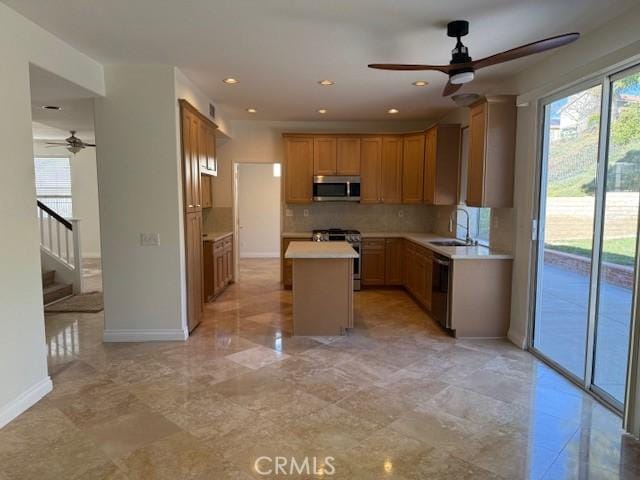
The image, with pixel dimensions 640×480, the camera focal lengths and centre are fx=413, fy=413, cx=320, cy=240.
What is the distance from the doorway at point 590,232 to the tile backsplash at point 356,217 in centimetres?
323

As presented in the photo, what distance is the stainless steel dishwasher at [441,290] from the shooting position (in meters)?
4.39

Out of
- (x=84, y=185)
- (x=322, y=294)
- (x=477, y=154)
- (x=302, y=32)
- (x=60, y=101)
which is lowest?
(x=322, y=294)

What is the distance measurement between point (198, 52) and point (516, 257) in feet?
11.7

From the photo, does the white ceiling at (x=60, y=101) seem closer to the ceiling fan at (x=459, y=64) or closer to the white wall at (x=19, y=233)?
the white wall at (x=19, y=233)

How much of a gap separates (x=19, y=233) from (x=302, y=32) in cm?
246

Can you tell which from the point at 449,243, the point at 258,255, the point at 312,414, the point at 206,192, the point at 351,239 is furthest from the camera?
the point at 258,255

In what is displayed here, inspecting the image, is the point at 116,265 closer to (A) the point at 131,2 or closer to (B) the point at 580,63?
(A) the point at 131,2

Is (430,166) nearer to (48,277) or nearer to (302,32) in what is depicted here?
(302,32)

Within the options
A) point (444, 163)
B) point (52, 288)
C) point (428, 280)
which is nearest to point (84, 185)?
point (52, 288)

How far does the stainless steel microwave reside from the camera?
656 centimetres

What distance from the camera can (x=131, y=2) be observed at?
2627 millimetres

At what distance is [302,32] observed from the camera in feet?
10.1

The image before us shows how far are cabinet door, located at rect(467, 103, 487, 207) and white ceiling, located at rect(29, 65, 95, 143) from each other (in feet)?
12.4

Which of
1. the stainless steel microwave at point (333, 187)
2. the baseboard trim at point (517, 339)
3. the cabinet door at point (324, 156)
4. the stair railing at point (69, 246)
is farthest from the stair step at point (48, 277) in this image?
the baseboard trim at point (517, 339)
